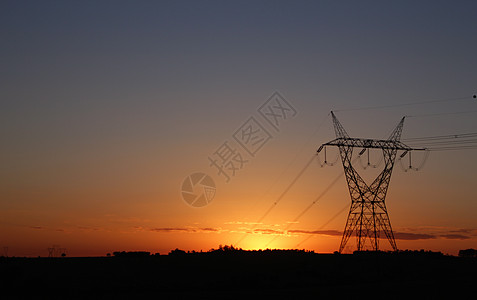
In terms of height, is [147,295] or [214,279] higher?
[214,279]

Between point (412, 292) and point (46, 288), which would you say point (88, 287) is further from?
point (412, 292)

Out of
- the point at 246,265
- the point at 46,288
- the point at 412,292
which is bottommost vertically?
the point at 46,288

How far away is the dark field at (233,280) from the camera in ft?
174

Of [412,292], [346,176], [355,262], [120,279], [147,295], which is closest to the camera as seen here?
[147,295]

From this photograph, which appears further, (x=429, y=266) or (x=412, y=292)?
(x=429, y=266)

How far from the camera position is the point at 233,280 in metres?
62.1

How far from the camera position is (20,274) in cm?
6400

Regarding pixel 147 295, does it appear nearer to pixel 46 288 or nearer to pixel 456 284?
pixel 46 288

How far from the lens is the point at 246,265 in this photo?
81.8 m

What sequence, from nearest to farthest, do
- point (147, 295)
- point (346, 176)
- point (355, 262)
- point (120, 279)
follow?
point (147, 295) < point (120, 279) < point (346, 176) < point (355, 262)

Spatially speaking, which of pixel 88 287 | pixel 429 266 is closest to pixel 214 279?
pixel 88 287

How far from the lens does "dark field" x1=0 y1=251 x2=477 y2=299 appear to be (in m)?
53.1

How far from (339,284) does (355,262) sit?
24993 mm

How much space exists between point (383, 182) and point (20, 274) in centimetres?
4727
